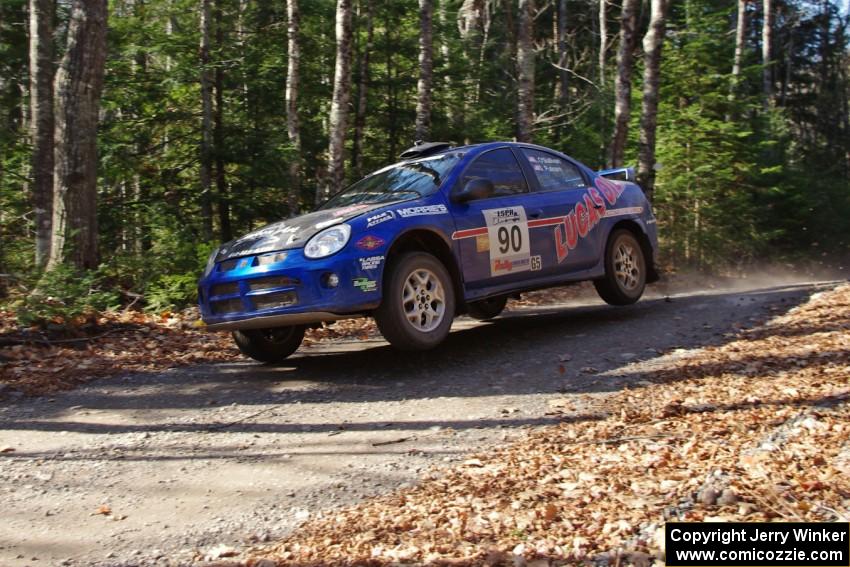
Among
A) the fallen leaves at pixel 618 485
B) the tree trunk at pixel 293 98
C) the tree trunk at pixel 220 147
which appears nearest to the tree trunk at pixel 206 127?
the tree trunk at pixel 220 147

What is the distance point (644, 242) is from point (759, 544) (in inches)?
258

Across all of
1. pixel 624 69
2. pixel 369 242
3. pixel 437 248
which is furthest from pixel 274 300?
pixel 624 69

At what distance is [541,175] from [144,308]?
5207mm

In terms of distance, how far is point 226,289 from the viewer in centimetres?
652

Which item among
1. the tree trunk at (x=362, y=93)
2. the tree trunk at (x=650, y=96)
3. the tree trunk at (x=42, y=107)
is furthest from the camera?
the tree trunk at (x=362, y=93)

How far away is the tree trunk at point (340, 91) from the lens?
13062 millimetres

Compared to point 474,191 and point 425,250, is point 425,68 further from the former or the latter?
point 425,250

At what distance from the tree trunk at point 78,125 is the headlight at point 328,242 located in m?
4.56

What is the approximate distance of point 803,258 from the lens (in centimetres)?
2544

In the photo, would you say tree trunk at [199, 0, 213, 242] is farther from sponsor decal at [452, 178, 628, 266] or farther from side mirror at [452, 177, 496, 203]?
side mirror at [452, 177, 496, 203]

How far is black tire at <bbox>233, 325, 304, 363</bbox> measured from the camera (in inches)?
285

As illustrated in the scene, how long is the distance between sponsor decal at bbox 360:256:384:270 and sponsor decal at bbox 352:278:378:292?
0.31ft

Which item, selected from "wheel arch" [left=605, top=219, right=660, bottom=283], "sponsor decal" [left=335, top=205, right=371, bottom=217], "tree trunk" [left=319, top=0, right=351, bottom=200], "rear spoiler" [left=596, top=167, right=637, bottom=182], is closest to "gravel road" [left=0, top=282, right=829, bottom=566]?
"wheel arch" [left=605, top=219, right=660, bottom=283]

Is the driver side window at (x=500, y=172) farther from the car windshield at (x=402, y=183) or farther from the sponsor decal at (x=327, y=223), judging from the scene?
the sponsor decal at (x=327, y=223)
